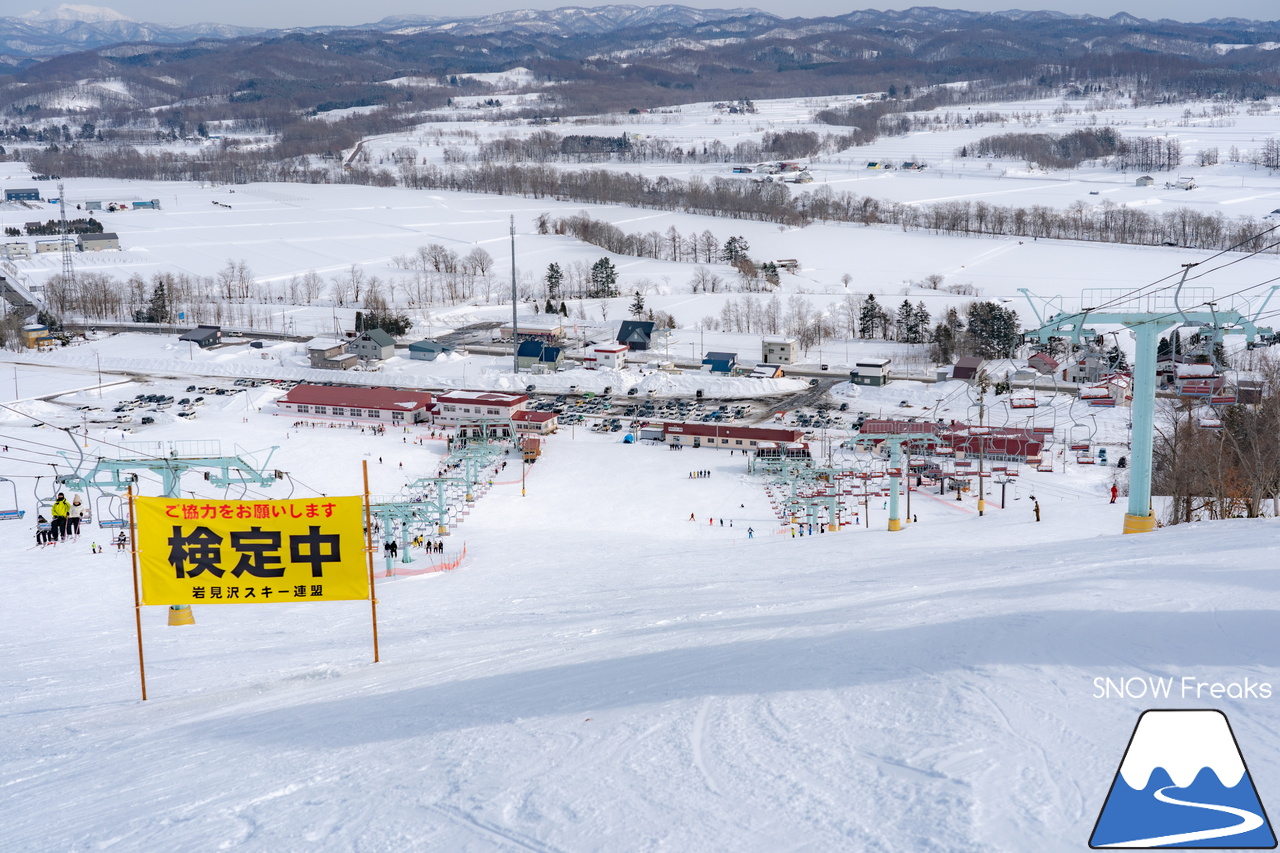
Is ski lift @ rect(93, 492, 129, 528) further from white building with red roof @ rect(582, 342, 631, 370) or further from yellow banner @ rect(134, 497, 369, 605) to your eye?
white building with red roof @ rect(582, 342, 631, 370)

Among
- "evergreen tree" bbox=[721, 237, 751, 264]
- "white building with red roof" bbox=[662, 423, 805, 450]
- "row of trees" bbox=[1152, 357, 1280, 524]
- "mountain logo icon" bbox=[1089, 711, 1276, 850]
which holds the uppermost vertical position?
"evergreen tree" bbox=[721, 237, 751, 264]

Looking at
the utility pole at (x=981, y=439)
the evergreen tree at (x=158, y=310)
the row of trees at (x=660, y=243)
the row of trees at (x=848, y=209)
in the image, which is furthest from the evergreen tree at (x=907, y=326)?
the evergreen tree at (x=158, y=310)

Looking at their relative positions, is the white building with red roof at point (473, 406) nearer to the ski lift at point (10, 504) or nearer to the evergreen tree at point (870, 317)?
the ski lift at point (10, 504)

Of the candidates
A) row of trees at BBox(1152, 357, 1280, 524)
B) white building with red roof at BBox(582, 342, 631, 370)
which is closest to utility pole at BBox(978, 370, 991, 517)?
row of trees at BBox(1152, 357, 1280, 524)

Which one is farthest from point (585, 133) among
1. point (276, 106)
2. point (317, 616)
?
point (317, 616)

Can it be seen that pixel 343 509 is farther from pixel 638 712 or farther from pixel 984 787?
pixel 984 787

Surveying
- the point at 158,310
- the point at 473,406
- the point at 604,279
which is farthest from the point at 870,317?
the point at 158,310
